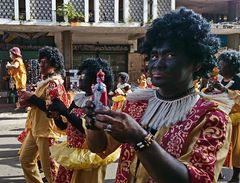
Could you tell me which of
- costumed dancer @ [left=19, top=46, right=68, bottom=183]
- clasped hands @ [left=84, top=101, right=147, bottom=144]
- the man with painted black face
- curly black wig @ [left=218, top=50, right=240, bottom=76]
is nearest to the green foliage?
curly black wig @ [left=218, top=50, right=240, bottom=76]

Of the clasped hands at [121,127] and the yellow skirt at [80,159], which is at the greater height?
the clasped hands at [121,127]

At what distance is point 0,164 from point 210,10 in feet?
58.0

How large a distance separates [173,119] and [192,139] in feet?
0.53

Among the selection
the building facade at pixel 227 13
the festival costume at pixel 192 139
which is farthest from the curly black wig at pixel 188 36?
the building facade at pixel 227 13

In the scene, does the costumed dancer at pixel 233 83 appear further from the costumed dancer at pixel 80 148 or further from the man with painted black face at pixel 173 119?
the man with painted black face at pixel 173 119

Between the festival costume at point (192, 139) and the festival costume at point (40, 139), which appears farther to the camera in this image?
the festival costume at point (40, 139)

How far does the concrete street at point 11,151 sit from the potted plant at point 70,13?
4.58m

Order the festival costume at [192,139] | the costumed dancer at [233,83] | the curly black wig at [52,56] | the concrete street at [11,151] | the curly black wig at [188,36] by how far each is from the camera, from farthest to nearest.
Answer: the concrete street at [11,151], the costumed dancer at [233,83], the curly black wig at [52,56], the curly black wig at [188,36], the festival costume at [192,139]

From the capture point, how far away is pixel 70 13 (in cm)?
1512

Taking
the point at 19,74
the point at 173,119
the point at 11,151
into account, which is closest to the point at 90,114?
the point at 173,119

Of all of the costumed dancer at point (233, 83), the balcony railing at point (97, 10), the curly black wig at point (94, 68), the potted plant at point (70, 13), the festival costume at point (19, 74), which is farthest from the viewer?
the potted plant at point (70, 13)

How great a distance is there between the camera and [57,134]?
447cm

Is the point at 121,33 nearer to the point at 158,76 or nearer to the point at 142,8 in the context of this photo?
the point at 142,8

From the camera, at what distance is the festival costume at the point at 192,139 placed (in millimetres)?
1453
